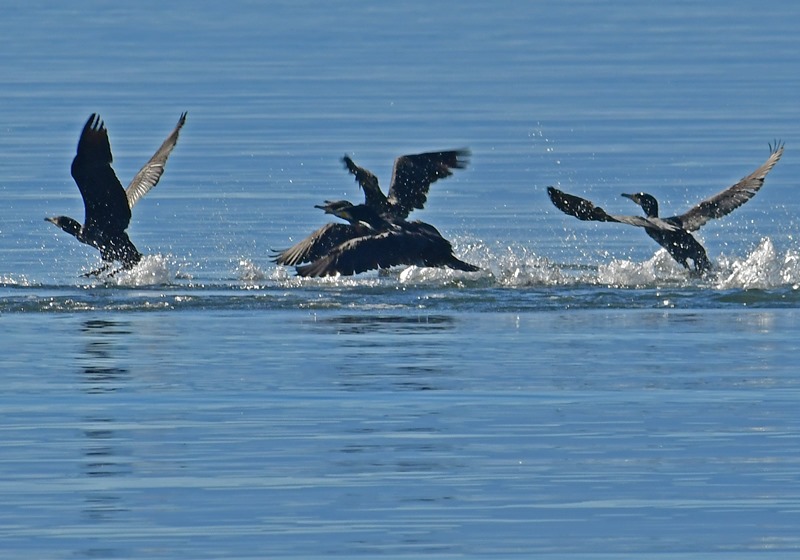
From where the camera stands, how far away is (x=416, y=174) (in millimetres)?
18516

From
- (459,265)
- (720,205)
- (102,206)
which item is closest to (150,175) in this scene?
(102,206)

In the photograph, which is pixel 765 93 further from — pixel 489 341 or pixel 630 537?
pixel 630 537

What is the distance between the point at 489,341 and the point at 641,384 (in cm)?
197

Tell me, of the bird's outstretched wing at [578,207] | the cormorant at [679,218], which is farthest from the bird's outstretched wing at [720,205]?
the bird's outstretched wing at [578,207]

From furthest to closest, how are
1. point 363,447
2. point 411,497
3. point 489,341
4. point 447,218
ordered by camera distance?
1. point 447,218
2. point 489,341
3. point 363,447
4. point 411,497

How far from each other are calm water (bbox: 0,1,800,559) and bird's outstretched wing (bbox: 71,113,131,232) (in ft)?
1.57

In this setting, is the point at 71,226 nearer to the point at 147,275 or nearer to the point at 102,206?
the point at 102,206

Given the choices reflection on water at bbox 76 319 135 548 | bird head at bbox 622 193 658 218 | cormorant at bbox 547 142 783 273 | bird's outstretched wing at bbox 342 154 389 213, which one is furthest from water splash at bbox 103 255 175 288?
bird head at bbox 622 193 658 218

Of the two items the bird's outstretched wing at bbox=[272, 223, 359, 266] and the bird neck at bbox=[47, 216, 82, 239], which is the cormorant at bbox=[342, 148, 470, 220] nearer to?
the bird's outstretched wing at bbox=[272, 223, 359, 266]

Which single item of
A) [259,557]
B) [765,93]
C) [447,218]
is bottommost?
[259,557]

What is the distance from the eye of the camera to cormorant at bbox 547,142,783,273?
17.3 m

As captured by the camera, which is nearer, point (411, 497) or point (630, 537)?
point (630, 537)

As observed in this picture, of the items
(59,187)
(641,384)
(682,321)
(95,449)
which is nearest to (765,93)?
Result: (59,187)

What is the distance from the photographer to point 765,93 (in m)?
36.3
